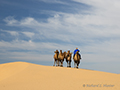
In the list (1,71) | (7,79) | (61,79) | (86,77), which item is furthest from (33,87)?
(1,71)

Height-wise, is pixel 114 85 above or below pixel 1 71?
below

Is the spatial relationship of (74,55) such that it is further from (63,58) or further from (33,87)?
(33,87)

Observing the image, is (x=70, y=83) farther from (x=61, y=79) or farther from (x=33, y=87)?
(x=33, y=87)

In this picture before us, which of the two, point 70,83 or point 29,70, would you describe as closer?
point 70,83

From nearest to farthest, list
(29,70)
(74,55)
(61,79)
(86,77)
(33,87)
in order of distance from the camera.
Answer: (33,87)
(61,79)
(86,77)
(29,70)
(74,55)

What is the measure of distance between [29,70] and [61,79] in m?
4.41

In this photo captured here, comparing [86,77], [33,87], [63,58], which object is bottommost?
A: [33,87]

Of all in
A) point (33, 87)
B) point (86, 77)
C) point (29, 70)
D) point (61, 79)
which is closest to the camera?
point (33, 87)

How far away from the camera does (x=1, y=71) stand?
1803 centimetres

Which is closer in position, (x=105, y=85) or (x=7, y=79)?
(x=105, y=85)

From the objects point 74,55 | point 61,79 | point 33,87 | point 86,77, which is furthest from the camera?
point 74,55

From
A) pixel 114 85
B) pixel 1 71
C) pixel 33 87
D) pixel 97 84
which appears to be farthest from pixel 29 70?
pixel 114 85

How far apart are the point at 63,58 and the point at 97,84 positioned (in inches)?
502

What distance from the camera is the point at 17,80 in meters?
14.6
